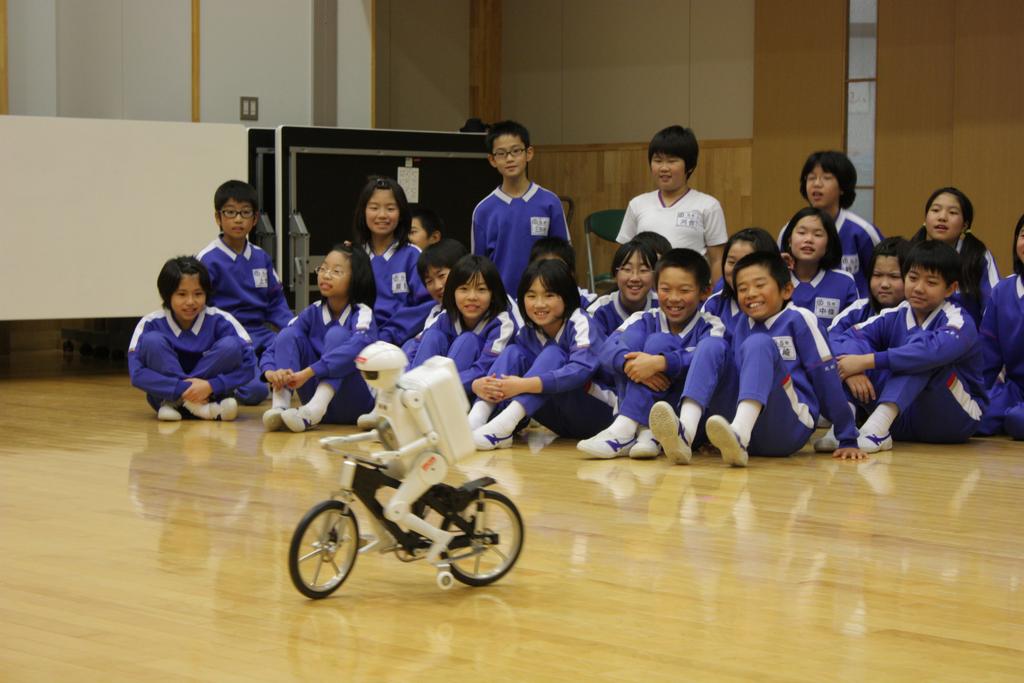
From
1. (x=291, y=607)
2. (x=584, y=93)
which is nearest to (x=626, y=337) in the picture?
(x=291, y=607)

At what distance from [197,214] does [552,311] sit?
3.02 m

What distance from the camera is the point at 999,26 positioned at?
299 inches

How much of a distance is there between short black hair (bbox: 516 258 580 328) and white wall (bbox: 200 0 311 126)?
3.45 meters

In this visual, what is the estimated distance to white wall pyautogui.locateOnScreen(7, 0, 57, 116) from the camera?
6785mm

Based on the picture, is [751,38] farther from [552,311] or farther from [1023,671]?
[1023,671]

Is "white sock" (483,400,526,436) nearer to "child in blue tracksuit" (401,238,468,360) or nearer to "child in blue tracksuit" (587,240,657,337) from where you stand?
"child in blue tracksuit" (587,240,657,337)

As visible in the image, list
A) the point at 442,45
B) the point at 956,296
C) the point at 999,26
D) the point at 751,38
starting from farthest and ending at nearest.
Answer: the point at 442,45 → the point at 751,38 → the point at 999,26 → the point at 956,296

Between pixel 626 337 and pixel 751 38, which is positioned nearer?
pixel 626 337

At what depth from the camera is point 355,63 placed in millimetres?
7746

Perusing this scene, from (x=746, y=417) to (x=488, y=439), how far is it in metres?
0.87

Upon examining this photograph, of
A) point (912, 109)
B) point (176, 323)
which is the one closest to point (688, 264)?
point (176, 323)

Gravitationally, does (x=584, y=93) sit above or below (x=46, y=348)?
above

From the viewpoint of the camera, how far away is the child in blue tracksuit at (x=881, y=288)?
4.75m

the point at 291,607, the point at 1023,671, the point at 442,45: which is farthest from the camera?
the point at 442,45
